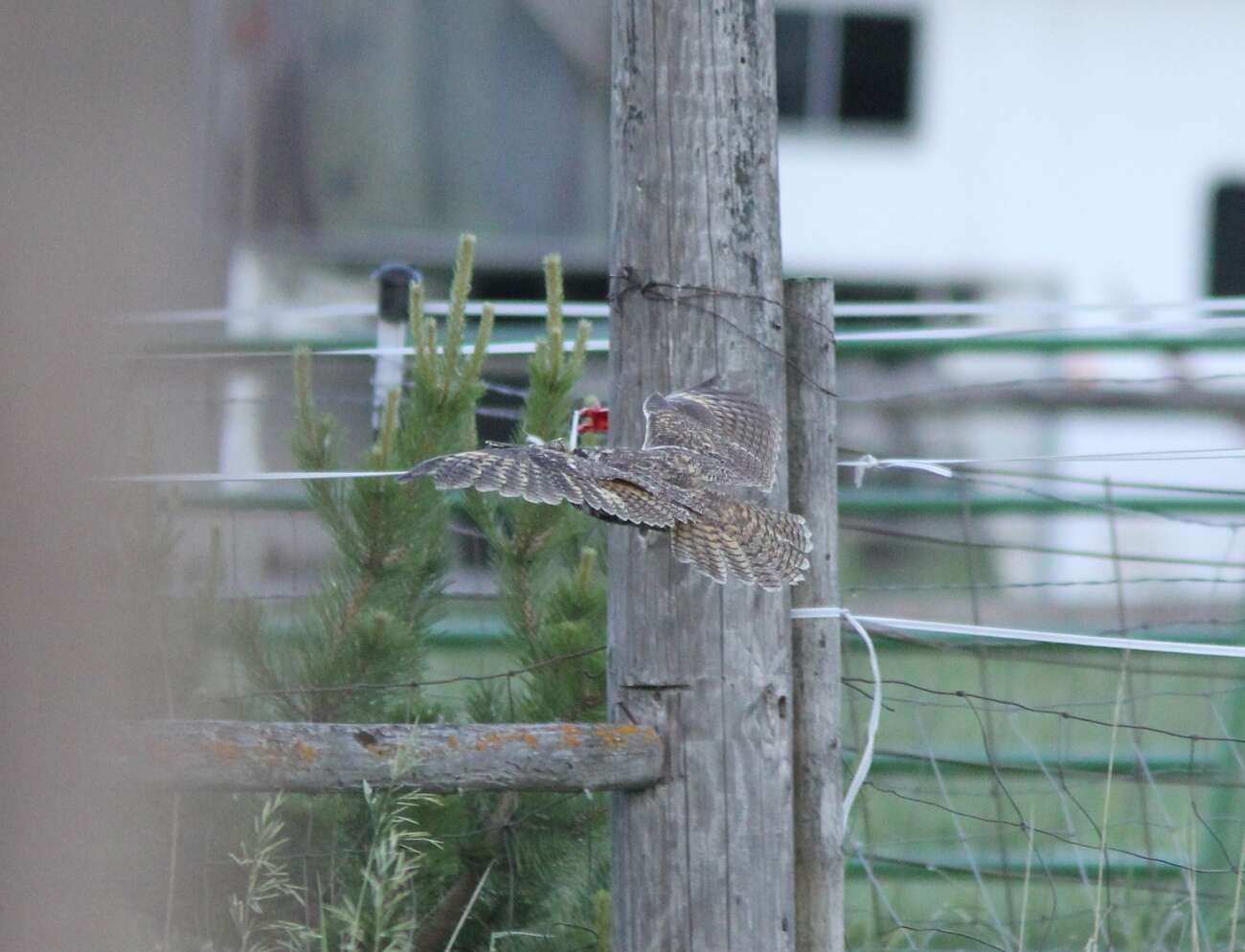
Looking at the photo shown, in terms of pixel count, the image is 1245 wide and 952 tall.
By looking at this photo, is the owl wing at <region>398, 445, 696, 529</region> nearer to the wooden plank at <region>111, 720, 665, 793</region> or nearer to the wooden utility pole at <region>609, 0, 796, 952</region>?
the wooden utility pole at <region>609, 0, 796, 952</region>

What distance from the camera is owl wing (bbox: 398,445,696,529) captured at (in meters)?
2.33

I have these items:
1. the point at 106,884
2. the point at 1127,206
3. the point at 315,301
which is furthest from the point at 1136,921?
the point at 1127,206

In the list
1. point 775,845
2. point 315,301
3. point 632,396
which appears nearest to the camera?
point 775,845

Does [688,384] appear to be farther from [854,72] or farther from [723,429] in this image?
[854,72]

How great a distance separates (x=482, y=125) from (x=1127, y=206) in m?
5.68

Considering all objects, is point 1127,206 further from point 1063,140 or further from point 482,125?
point 482,125

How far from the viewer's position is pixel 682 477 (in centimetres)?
280

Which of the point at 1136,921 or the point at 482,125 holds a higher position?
the point at 482,125

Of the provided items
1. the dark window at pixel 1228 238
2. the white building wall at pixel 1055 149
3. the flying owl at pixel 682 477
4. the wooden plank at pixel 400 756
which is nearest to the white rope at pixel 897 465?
the flying owl at pixel 682 477

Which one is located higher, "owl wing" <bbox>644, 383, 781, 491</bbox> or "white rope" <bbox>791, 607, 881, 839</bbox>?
"owl wing" <bbox>644, 383, 781, 491</bbox>

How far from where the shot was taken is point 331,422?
3143mm

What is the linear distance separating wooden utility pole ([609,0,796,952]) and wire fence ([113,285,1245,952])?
2.5 inches

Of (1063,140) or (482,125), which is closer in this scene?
(482,125)

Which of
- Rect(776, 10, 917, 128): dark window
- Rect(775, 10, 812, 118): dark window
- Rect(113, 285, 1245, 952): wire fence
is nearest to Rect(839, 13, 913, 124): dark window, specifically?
Rect(776, 10, 917, 128): dark window
